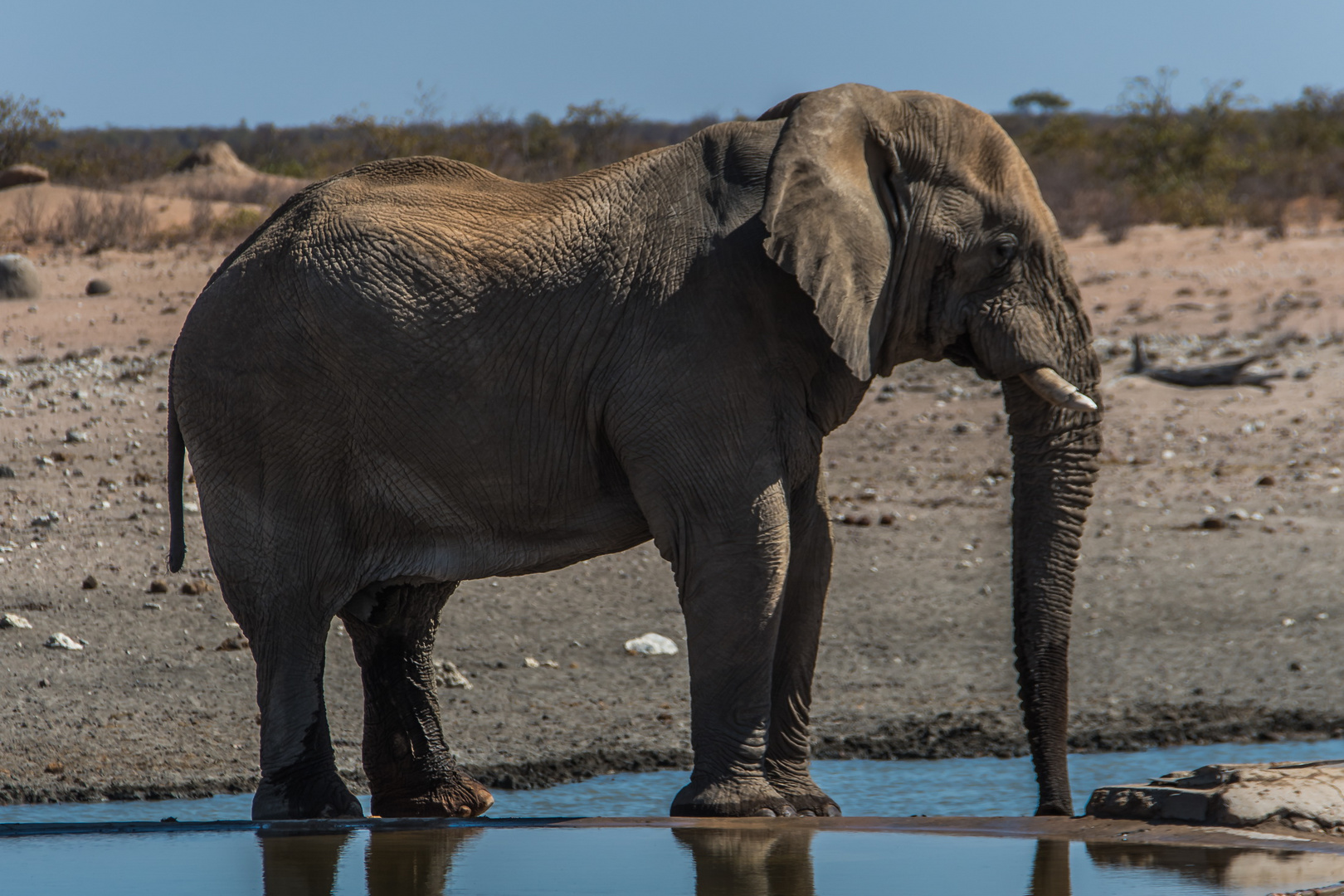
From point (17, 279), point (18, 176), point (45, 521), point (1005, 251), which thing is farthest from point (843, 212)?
point (18, 176)

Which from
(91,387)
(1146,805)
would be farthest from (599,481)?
(91,387)

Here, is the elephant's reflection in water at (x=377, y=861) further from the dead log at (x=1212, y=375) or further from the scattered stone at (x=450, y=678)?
the dead log at (x=1212, y=375)

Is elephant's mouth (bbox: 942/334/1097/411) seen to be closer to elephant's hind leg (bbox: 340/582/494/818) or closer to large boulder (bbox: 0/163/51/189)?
elephant's hind leg (bbox: 340/582/494/818)

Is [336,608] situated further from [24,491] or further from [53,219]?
[53,219]

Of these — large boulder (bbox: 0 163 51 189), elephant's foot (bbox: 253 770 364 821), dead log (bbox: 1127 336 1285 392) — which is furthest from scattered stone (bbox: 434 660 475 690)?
large boulder (bbox: 0 163 51 189)

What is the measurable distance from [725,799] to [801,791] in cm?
59

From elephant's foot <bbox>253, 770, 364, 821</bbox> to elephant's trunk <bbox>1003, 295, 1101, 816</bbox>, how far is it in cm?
211

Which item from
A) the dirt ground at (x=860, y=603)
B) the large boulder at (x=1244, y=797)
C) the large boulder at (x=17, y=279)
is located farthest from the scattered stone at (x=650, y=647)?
the large boulder at (x=17, y=279)

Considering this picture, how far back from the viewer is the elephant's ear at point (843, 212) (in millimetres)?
4852

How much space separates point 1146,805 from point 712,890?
1.40 metres

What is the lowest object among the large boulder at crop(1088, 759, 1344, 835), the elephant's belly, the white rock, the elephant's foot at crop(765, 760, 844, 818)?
the white rock

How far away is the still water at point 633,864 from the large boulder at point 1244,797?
0.26m

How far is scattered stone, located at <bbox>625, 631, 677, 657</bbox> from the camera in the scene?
804 cm

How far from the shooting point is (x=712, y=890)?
13.4 ft
